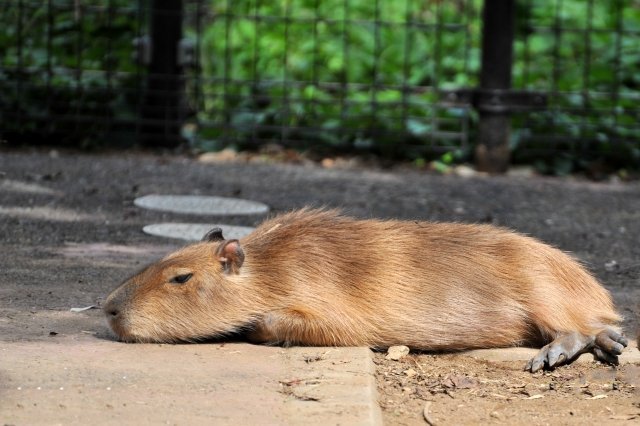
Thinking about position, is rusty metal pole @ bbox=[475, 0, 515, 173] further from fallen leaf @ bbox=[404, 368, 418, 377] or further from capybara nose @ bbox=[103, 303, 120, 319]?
capybara nose @ bbox=[103, 303, 120, 319]

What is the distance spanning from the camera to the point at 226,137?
10125mm

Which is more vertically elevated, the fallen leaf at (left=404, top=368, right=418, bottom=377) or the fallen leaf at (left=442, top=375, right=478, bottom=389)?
the fallen leaf at (left=404, top=368, right=418, bottom=377)

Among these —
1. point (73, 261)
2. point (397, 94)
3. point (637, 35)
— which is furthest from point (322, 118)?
point (73, 261)

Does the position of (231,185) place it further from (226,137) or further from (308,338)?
(308,338)

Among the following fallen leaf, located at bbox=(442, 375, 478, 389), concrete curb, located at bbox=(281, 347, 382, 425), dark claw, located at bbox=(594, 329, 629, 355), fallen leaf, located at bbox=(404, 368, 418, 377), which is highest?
concrete curb, located at bbox=(281, 347, 382, 425)

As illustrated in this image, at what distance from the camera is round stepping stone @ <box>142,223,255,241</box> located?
6.24 meters

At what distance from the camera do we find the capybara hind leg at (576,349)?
4141 millimetres

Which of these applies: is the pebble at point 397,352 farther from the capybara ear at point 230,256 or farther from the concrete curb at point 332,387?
the capybara ear at point 230,256

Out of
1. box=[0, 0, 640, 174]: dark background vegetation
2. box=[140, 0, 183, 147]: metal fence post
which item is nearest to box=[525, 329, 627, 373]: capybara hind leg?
box=[0, 0, 640, 174]: dark background vegetation

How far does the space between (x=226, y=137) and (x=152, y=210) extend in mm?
2974

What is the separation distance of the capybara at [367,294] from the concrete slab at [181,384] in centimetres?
9

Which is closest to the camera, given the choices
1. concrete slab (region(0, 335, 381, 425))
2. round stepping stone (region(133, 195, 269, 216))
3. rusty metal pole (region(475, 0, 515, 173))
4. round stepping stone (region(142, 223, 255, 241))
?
concrete slab (region(0, 335, 381, 425))

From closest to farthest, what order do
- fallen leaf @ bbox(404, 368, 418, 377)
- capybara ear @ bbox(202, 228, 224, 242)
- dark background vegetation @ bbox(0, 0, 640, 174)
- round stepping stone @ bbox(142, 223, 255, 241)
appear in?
fallen leaf @ bbox(404, 368, 418, 377) < capybara ear @ bbox(202, 228, 224, 242) < round stepping stone @ bbox(142, 223, 255, 241) < dark background vegetation @ bbox(0, 0, 640, 174)

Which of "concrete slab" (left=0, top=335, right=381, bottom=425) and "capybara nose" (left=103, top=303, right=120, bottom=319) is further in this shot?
"capybara nose" (left=103, top=303, right=120, bottom=319)
